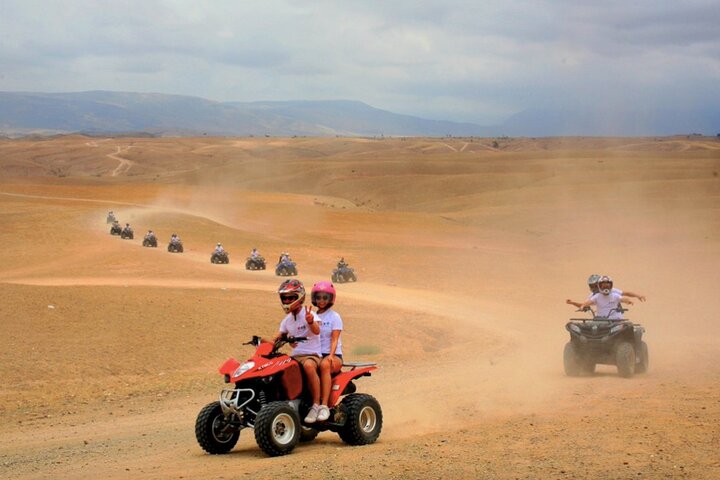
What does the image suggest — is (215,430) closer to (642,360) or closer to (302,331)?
(302,331)

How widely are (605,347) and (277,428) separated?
8775mm

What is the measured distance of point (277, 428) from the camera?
36.0 ft

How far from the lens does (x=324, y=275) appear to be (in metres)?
43.7

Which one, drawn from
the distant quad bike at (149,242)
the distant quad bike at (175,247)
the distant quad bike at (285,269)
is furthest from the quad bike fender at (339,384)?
the distant quad bike at (149,242)

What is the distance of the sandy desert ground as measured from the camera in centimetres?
1113

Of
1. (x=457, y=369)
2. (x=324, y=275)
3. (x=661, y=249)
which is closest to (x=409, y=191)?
(x=661, y=249)

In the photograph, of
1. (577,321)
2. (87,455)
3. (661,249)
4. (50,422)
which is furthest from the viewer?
(661,249)

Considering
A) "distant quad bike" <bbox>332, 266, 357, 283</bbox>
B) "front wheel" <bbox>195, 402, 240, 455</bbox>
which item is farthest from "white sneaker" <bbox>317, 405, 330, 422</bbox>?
"distant quad bike" <bbox>332, 266, 357, 283</bbox>

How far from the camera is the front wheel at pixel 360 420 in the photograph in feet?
38.0

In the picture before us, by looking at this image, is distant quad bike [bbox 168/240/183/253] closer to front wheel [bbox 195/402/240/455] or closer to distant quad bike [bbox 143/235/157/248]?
distant quad bike [bbox 143/235/157/248]

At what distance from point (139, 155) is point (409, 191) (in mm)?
85042

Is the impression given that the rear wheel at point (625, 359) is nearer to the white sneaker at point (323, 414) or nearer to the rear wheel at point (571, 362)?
the rear wheel at point (571, 362)

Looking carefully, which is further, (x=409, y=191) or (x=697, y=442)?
(x=409, y=191)

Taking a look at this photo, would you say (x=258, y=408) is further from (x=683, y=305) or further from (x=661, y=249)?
(x=661, y=249)
